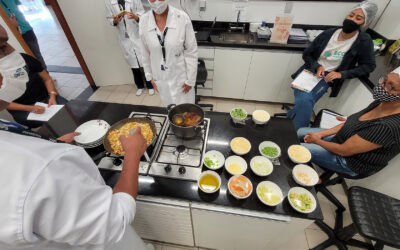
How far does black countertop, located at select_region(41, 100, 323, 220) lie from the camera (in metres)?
0.96

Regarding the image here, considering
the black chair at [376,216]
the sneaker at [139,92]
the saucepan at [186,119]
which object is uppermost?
the saucepan at [186,119]

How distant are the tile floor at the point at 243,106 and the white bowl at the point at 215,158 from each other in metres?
1.03

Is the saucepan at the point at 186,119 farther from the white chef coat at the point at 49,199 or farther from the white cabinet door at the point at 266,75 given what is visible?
the white cabinet door at the point at 266,75

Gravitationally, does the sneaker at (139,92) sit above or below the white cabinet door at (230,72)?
below

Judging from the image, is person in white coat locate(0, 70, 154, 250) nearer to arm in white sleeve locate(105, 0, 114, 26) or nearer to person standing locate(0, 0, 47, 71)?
arm in white sleeve locate(105, 0, 114, 26)

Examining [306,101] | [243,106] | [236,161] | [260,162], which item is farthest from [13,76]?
[306,101]

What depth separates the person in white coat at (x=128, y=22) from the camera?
96.9 inches

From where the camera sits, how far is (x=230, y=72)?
2.79 meters

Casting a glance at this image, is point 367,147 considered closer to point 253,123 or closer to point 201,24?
point 253,123

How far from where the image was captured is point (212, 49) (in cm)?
257

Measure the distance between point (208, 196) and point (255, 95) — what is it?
7.77 ft

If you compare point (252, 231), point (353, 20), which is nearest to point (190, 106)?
point (252, 231)

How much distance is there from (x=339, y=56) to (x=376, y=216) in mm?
1654

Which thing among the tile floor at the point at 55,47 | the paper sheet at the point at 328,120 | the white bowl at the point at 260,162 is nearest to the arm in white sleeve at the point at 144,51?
the white bowl at the point at 260,162
